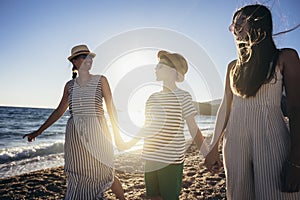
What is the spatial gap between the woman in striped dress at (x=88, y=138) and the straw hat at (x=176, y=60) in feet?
2.49

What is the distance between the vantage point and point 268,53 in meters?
1.73

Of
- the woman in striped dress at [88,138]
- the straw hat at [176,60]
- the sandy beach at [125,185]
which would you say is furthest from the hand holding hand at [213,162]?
the sandy beach at [125,185]

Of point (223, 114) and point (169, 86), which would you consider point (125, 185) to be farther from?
point (223, 114)

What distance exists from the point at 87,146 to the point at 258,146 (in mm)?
1828

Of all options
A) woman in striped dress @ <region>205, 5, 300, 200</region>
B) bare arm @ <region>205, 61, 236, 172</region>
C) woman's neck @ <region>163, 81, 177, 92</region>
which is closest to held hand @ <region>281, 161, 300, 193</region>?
woman in striped dress @ <region>205, 5, 300, 200</region>

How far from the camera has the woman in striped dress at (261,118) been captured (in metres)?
1.61

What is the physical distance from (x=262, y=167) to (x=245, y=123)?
0.95 feet

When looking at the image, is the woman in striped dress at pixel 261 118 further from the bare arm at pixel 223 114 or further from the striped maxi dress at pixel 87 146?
the striped maxi dress at pixel 87 146

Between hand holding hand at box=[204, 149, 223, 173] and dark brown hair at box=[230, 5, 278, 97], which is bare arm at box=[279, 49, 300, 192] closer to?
dark brown hair at box=[230, 5, 278, 97]

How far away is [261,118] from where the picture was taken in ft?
5.60

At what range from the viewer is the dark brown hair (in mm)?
1718

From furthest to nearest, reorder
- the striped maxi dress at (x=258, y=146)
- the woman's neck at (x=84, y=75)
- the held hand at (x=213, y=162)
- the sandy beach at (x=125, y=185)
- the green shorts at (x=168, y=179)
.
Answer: the sandy beach at (x=125, y=185)
the woman's neck at (x=84, y=75)
the green shorts at (x=168, y=179)
the held hand at (x=213, y=162)
the striped maxi dress at (x=258, y=146)

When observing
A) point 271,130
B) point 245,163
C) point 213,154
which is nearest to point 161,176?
point 213,154

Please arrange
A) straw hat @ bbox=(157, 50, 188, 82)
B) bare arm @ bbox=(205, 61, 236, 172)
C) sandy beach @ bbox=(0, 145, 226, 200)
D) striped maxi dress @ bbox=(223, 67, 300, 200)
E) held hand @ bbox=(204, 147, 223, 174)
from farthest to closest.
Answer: sandy beach @ bbox=(0, 145, 226, 200) < straw hat @ bbox=(157, 50, 188, 82) < held hand @ bbox=(204, 147, 223, 174) < bare arm @ bbox=(205, 61, 236, 172) < striped maxi dress @ bbox=(223, 67, 300, 200)
